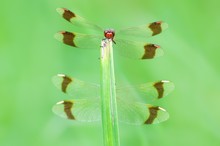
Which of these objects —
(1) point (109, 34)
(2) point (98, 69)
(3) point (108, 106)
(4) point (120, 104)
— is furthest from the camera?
(2) point (98, 69)

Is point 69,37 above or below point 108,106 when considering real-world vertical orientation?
above

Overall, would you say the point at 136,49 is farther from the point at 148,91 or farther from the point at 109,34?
the point at 109,34

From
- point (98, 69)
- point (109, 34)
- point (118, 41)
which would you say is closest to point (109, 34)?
point (109, 34)

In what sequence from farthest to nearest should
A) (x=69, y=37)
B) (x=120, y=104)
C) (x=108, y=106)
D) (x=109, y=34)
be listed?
(x=69, y=37), (x=120, y=104), (x=109, y=34), (x=108, y=106)

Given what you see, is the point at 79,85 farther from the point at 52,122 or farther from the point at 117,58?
the point at 117,58

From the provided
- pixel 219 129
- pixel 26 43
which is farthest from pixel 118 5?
pixel 219 129
